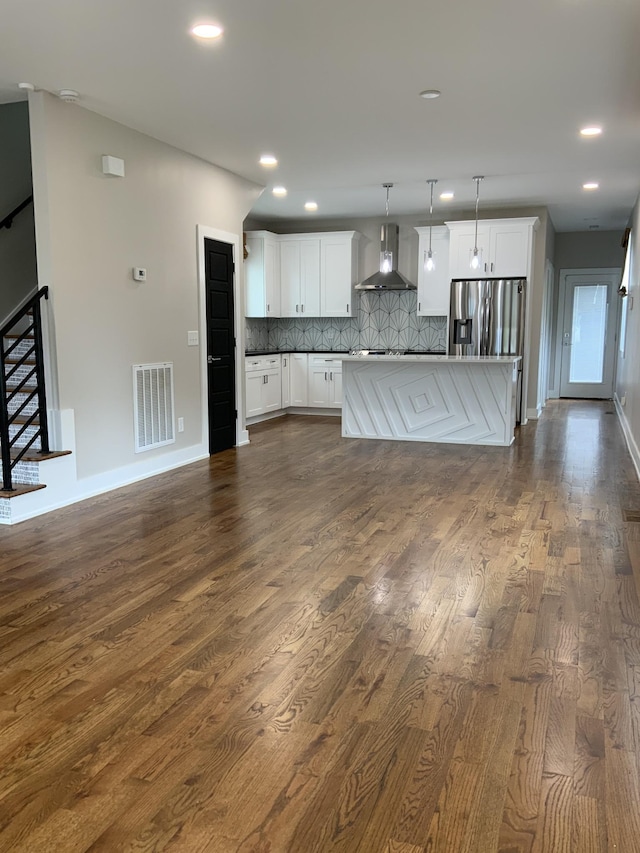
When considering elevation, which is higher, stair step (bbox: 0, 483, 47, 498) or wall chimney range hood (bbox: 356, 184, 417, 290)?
wall chimney range hood (bbox: 356, 184, 417, 290)

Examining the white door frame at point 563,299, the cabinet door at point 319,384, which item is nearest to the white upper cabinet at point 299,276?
the cabinet door at point 319,384

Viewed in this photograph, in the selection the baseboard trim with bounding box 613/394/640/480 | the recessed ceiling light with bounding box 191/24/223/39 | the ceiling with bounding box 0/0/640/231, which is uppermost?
the ceiling with bounding box 0/0/640/231

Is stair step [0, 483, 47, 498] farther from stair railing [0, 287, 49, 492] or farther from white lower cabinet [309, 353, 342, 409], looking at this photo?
white lower cabinet [309, 353, 342, 409]

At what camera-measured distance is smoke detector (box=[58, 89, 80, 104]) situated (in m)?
4.34

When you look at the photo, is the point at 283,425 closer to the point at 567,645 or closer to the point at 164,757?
the point at 567,645

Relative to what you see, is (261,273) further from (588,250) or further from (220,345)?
(588,250)

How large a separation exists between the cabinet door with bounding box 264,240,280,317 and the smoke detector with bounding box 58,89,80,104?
Answer: 4.96 m

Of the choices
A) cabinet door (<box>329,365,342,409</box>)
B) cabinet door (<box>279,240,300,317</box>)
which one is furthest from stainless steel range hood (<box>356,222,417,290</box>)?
cabinet door (<box>329,365,342,409</box>)

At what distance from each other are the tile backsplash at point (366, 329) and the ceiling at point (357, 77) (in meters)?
3.13

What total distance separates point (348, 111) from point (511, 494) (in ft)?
9.83

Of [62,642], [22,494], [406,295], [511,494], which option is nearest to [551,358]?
[406,295]

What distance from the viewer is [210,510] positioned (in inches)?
180

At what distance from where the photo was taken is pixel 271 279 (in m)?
9.56

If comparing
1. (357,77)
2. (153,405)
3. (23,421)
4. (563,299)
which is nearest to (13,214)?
(23,421)
